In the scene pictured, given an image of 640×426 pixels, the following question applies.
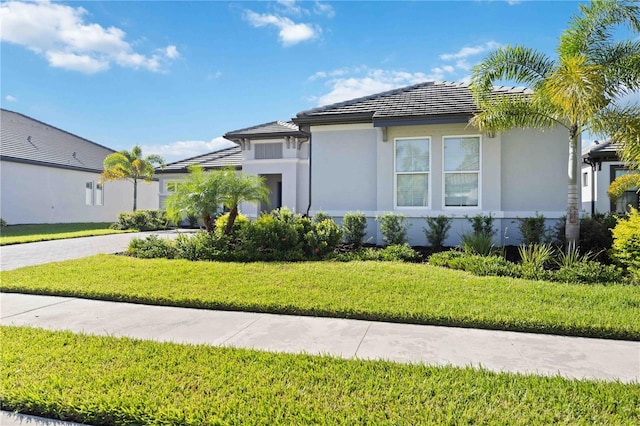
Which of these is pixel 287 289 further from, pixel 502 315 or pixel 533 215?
pixel 533 215

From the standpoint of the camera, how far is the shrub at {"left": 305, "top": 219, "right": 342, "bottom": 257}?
973cm

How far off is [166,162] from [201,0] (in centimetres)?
1740

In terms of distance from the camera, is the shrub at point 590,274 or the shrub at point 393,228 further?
the shrub at point 393,228

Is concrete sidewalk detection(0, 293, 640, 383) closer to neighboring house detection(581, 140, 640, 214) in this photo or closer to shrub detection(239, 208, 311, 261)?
shrub detection(239, 208, 311, 261)

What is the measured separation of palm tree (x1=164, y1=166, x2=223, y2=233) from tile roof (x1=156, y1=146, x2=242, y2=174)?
11.7 metres

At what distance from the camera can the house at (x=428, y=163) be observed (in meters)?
10.6

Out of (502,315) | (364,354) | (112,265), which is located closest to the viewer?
(364,354)

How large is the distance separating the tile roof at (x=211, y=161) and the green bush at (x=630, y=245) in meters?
19.0

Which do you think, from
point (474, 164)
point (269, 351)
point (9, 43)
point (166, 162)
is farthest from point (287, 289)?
point (166, 162)

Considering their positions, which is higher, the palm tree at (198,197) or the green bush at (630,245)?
the palm tree at (198,197)

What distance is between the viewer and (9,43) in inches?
364

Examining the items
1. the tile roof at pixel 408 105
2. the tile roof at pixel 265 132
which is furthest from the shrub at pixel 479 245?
the tile roof at pixel 265 132

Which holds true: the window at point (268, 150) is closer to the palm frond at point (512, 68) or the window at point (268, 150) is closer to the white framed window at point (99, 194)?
the palm frond at point (512, 68)

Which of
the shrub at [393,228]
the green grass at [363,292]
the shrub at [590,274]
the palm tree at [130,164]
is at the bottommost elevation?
the green grass at [363,292]
